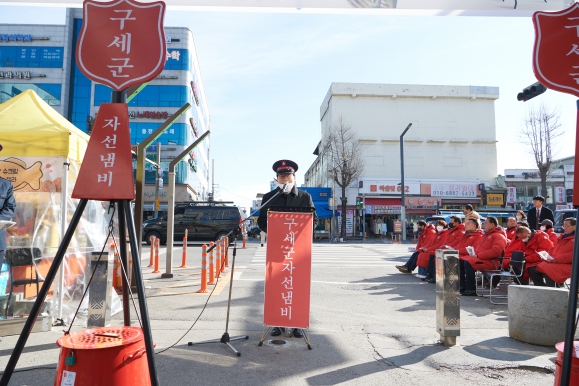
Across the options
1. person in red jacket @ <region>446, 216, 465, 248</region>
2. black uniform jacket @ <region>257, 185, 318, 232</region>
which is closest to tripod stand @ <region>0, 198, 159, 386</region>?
black uniform jacket @ <region>257, 185, 318, 232</region>

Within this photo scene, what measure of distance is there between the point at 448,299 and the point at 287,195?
2254 mm

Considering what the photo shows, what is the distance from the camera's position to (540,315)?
16.8 ft

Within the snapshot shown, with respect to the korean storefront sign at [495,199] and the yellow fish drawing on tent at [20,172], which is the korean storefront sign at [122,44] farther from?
the korean storefront sign at [495,199]

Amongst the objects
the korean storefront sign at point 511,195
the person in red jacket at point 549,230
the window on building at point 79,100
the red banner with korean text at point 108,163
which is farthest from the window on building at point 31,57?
the red banner with korean text at point 108,163

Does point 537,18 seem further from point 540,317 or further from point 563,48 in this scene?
point 540,317

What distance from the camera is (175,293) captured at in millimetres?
8195

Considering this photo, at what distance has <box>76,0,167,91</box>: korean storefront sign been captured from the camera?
3.17 m

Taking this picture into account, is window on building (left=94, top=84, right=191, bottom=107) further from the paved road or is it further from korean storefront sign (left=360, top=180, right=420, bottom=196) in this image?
the paved road

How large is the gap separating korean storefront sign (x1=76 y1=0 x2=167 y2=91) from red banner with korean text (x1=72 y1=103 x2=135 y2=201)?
10.9 inches

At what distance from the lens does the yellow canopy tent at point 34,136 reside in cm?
570

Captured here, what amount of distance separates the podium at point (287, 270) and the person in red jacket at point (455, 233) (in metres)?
6.33

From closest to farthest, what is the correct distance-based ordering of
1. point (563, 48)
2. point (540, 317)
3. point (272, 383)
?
point (563, 48)
point (272, 383)
point (540, 317)

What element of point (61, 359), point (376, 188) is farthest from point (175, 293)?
point (376, 188)

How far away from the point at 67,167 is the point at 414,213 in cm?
3299
